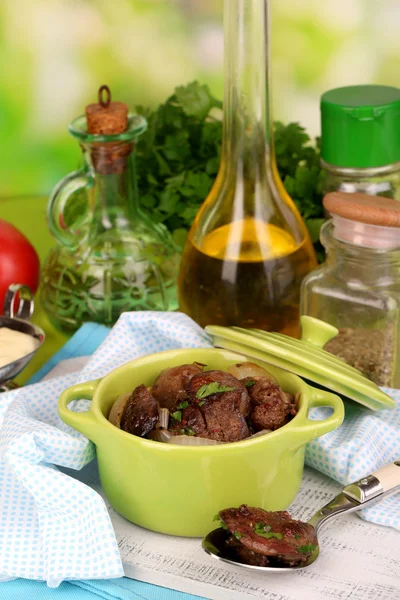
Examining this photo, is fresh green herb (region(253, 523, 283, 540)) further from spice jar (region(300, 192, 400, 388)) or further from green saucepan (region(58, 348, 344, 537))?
spice jar (region(300, 192, 400, 388))

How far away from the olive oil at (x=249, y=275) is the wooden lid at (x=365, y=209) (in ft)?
0.47

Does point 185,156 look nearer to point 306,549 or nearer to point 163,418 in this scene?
point 163,418

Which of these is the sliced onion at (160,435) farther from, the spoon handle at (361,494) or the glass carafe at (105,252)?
the glass carafe at (105,252)

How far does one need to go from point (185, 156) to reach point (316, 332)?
55 cm

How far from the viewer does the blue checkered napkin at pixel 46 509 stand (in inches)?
30.5

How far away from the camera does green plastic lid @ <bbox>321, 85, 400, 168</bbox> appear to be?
3.72ft

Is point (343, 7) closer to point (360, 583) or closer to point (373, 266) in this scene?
point (373, 266)

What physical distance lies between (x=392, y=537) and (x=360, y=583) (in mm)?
75

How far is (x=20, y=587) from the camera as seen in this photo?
2.57ft

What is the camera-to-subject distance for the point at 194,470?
769mm

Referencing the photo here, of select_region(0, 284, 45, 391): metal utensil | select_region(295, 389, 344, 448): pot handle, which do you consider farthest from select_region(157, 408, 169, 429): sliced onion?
select_region(0, 284, 45, 391): metal utensil

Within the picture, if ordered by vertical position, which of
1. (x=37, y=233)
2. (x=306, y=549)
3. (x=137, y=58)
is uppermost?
(x=137, y=58)

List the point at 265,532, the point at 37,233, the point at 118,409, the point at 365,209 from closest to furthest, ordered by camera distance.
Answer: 1. the point at 265,532
2. the point at 118,409
3. the point at 365,209
4. the point at 37,233

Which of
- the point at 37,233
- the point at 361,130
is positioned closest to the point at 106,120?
the point at 361,130
